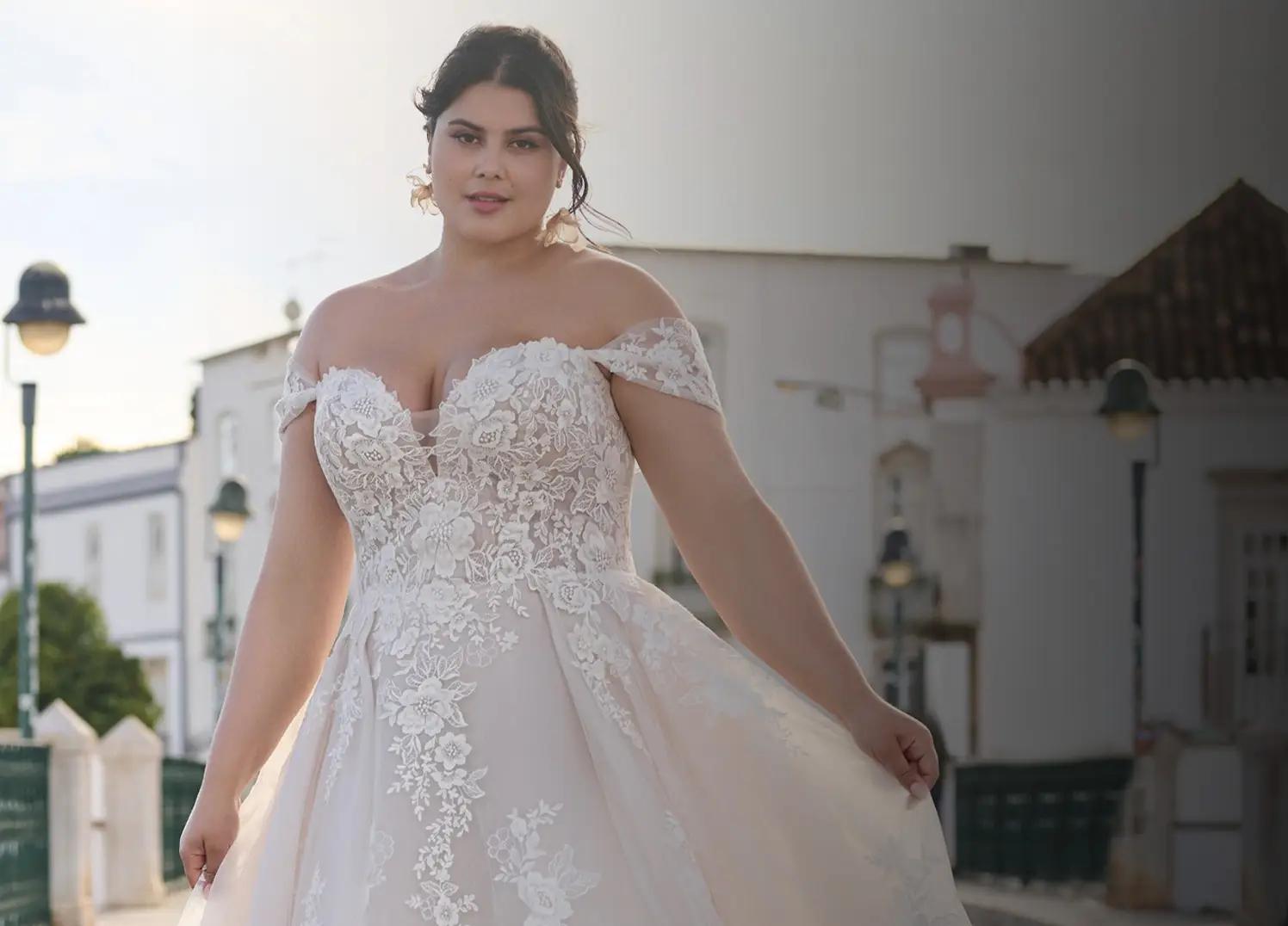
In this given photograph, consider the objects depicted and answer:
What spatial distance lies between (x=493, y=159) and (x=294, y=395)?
0.36m

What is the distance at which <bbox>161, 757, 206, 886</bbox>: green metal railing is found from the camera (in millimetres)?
14117

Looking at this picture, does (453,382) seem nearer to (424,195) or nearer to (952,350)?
(424,195)

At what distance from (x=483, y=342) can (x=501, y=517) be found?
19cm

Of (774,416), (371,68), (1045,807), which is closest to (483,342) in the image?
(1045,807)

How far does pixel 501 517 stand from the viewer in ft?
7.07

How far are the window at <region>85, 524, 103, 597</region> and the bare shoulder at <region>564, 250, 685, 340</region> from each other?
3134cm

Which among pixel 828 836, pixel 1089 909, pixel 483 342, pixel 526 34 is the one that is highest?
pixel 526 34

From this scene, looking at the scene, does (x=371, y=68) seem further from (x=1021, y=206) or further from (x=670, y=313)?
(x=670, y=313)

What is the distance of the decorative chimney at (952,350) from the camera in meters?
18.2

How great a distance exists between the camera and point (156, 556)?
31.6 m

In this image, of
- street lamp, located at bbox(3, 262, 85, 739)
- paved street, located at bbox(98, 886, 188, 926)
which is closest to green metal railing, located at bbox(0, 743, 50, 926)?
street lamp, located at bbox(3, 262, 85, 739)

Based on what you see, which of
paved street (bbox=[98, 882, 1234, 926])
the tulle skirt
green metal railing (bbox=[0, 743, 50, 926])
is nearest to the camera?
the tulle skirt

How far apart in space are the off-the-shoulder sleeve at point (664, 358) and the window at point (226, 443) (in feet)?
85.3

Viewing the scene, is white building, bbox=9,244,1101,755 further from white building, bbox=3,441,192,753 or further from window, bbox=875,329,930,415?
white building, bbox=3,441,192,753
